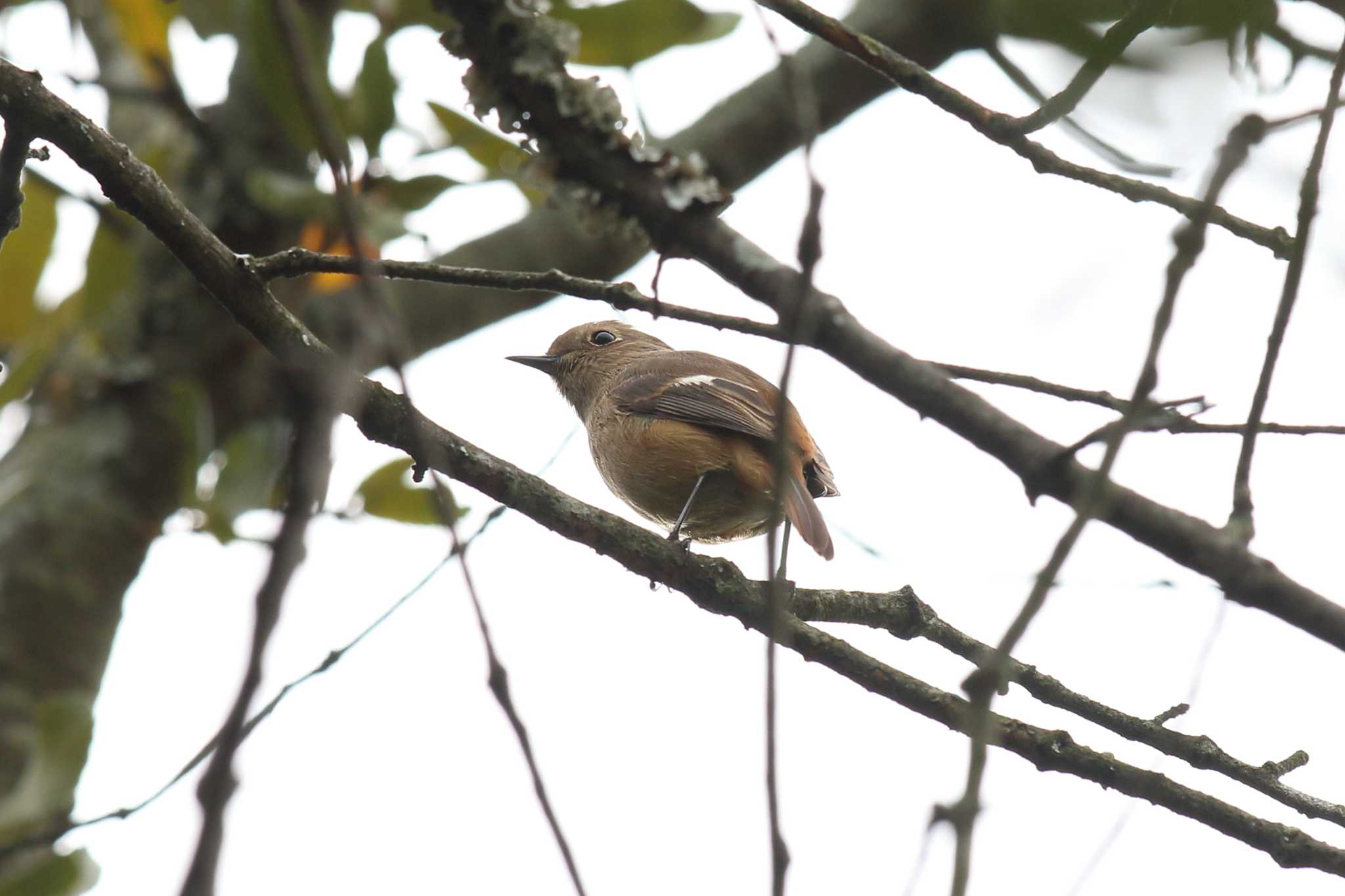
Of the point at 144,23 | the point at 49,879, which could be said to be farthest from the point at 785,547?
the point at 144,23

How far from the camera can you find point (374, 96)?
17.5ft

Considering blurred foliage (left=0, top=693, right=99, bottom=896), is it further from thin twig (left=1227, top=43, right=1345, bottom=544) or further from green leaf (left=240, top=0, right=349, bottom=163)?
thin twig (left=1227, top=43, right=1345, bottom=544)

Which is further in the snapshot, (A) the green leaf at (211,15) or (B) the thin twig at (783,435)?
(A) the green leaf at (211,15)

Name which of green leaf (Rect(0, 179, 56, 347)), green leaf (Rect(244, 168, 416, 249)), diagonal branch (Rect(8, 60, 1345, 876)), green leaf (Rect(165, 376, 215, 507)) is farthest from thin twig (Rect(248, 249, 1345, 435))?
green leaf (Rect(0, 179, 56, 347))

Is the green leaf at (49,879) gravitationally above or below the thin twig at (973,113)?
below

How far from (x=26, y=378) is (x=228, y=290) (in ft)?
9.82

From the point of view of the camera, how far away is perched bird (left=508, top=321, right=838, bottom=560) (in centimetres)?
490

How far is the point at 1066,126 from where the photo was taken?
7.66ft

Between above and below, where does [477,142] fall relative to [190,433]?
above

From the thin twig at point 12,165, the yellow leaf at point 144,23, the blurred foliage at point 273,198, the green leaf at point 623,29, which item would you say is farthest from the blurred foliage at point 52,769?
the yellow leaf at point 144,23

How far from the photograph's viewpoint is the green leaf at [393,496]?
17.2ft

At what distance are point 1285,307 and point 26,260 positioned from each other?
5182 mm

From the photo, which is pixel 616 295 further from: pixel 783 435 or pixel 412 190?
pixel 412 190

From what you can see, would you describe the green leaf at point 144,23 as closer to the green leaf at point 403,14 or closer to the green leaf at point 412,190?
the green leaf at point 403,14
